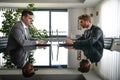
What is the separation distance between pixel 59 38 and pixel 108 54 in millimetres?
120

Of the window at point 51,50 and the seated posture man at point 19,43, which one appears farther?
the window at point 51,50

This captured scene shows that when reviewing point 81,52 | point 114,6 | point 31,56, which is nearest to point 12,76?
point 31,56

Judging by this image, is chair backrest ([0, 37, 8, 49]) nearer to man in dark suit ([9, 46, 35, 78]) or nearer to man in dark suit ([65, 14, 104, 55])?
man in dark suit ([9, 46, 35, 78])

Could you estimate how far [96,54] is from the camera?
1.54 feet

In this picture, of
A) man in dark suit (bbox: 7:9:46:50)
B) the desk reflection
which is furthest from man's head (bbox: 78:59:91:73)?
man in dark suit (bbox: 7:9:46:50)

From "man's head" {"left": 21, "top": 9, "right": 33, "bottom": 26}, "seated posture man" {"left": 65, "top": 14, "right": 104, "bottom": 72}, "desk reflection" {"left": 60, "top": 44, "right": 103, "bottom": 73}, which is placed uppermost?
"man's head" {"left": 21, "top": 9, "right": 33, "bottom": 26}

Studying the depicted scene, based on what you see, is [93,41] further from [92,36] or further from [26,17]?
[26,17]

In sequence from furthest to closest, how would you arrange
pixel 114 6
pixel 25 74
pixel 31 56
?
pixel 114 6
pixel 31 56
pixel 25 74

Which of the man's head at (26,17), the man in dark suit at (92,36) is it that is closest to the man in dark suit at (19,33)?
the man's head at (26,17)

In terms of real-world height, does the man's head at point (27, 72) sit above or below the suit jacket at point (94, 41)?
below

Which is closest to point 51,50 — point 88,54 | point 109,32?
point 88,54

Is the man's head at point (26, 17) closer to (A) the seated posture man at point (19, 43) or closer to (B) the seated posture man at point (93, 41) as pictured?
(A) the seated posture man at point (19, 43)

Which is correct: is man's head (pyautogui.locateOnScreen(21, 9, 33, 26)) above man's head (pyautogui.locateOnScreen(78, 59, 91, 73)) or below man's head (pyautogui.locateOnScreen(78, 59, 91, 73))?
above

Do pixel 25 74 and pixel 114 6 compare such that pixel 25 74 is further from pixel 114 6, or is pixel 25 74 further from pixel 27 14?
pixel 114 6
